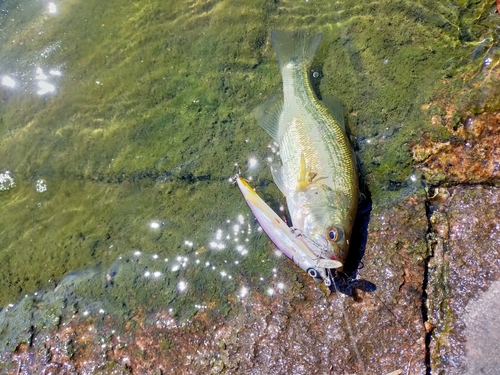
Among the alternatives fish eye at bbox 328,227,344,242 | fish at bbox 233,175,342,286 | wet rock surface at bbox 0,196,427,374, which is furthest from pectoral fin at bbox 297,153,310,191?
wet rock surface at bbox 0,196,427,374

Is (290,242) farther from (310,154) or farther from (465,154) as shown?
(465,154)

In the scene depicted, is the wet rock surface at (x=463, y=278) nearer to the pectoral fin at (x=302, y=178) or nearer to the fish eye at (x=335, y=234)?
the fish eye at (x=335, y=234)

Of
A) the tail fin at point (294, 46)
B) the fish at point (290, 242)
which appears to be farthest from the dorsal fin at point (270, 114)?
the fish at point (290, 242)

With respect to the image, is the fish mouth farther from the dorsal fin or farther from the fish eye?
the dorsal fin

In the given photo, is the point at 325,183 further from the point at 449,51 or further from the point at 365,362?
the point at 449,51

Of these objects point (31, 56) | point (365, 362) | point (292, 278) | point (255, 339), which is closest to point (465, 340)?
point (365, 362)

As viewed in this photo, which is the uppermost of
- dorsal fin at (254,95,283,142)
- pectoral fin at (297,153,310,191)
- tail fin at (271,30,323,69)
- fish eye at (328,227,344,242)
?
tail fin at (271,30,323,69)
